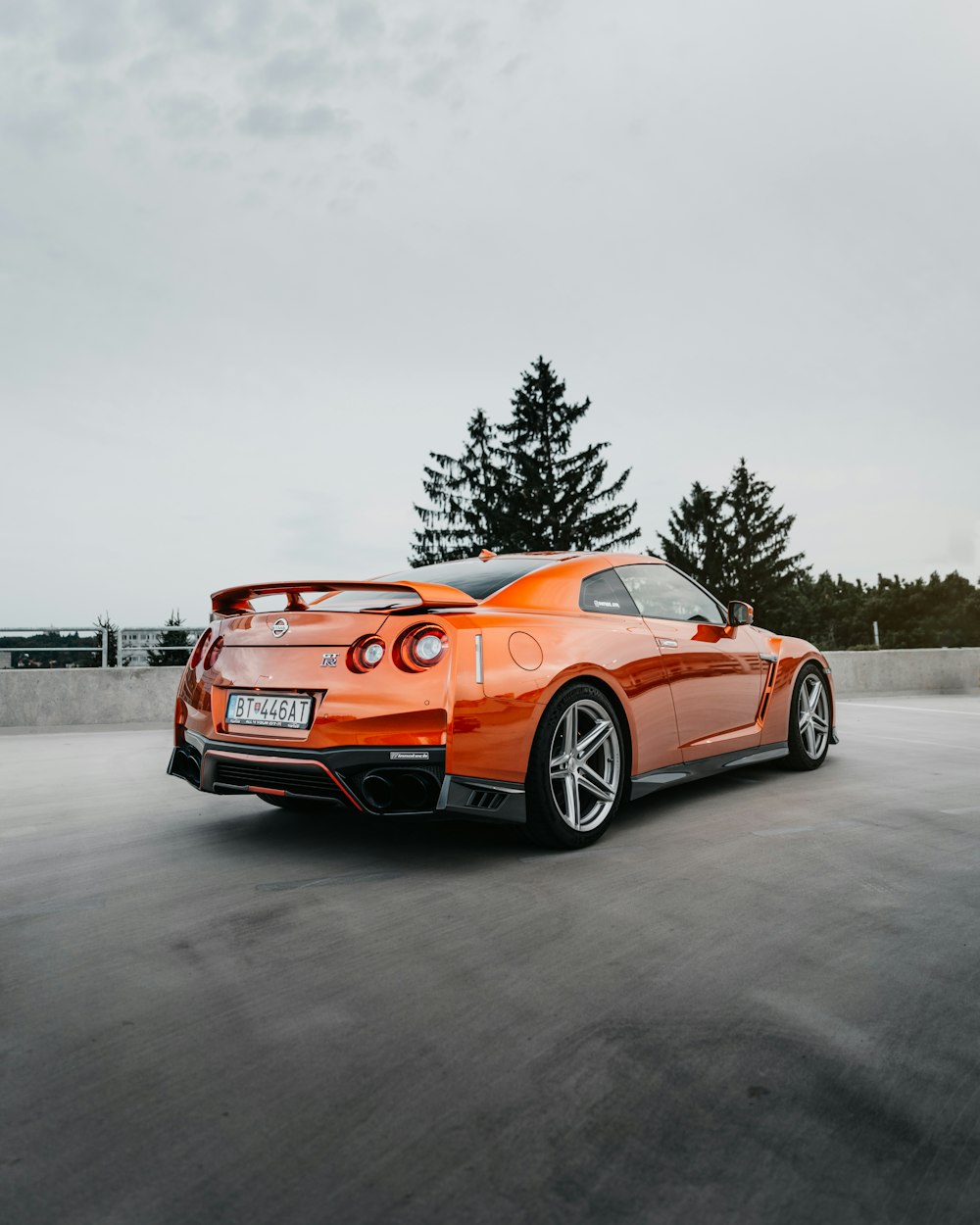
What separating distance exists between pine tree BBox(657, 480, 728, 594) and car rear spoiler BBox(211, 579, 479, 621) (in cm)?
6771

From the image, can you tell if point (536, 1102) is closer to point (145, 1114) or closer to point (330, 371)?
point (145, 1114)

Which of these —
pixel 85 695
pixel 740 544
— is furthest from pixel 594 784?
pixel 740 544

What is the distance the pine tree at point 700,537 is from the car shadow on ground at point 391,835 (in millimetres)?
66867

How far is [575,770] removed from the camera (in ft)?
14.2

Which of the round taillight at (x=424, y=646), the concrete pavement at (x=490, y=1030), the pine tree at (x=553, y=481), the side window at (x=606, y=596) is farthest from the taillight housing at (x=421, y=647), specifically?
the pine tree at (x=553, y=481)

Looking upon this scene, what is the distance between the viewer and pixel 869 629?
110750 mm

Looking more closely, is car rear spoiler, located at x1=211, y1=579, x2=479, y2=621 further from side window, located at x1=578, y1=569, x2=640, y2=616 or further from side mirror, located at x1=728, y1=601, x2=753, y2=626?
side mirror, located at x1=728, y1=601, x2=753, y2=626

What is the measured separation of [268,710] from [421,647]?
78 cm

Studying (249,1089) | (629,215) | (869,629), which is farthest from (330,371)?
(869,629)

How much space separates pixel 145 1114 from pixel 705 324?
23561 millimetres

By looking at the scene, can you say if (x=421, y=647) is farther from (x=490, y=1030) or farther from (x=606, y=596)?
(x=490, y=1030)

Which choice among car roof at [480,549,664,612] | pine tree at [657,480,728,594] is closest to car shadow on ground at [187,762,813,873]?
car roof at [480,549,664,612]

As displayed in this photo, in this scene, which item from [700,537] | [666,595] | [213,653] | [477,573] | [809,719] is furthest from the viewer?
[700,537]

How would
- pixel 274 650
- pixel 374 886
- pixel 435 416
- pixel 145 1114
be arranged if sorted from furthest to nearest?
pixel 435 416 < pixel 274 650 < pixel 374 886 < pixel 145 1114
